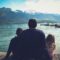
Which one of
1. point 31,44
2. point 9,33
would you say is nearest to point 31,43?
point 31,44

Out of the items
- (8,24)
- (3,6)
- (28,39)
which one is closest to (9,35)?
(8,24)

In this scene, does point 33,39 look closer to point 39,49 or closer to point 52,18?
point 39,49

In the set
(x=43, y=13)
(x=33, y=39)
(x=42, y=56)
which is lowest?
(x=42, y=56)

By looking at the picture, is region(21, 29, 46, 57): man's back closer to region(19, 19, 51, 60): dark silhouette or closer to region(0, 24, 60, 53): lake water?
region(19, 19, 51, 60): dark silhouette

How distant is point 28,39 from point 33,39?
64 millimetres

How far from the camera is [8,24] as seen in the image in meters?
4.96

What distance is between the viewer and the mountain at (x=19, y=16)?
4793mm

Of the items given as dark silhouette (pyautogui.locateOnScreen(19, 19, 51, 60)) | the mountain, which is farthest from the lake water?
dark silhouette (pyautogui.locateOnScreen(19, 19, 51, 60))

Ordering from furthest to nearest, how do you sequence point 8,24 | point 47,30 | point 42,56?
point 8,24 < point 47,30 < point 42,56

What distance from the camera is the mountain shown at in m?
4.79

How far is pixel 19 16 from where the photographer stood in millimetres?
4926

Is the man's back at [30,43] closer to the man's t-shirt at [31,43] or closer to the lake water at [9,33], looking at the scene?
the man's t-shirt at [31,43]

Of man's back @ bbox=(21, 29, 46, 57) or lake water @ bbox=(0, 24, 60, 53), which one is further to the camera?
lake water @ bbox=(0, 24, 60, 53)

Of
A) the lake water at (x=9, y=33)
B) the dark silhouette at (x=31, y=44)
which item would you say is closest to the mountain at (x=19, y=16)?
the lake water at (x=9, y=33)
